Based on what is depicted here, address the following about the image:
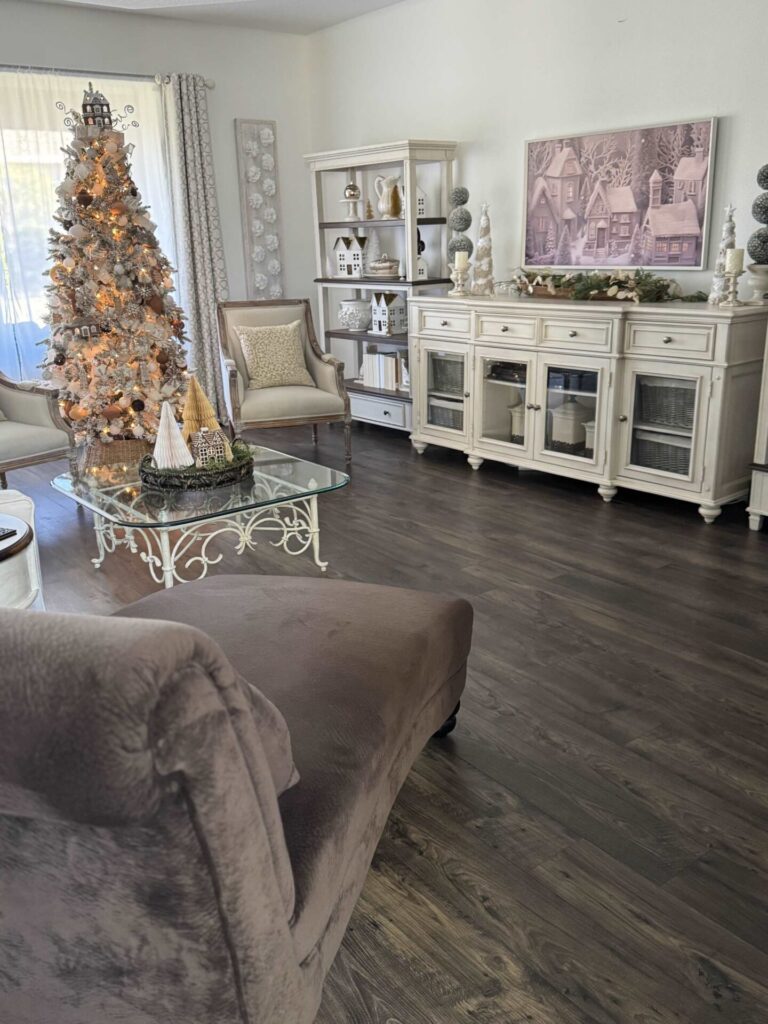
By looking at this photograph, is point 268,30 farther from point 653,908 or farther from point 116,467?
point 653,908

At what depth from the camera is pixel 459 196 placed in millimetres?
5312

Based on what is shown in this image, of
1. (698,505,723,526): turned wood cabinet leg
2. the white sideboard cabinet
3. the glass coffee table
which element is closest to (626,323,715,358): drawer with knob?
the white sideboard cabinet

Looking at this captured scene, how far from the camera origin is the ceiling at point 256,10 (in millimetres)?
5379

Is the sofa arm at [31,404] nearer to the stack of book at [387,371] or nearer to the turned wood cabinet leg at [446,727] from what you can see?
the stack of book at [387,371]

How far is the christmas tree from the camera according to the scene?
4.36 m

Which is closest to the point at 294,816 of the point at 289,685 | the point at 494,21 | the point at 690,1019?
the point at 289,685

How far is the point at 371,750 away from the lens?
62.4 inches

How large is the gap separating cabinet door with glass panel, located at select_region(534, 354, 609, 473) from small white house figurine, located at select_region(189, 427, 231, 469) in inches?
77.4

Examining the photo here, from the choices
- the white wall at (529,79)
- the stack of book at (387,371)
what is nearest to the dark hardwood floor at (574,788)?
the white wall at (529,79)

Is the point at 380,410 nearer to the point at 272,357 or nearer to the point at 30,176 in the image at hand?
the point at 272,357

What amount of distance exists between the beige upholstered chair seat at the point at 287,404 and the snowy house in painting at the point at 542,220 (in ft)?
4.77

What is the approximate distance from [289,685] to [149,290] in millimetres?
3398

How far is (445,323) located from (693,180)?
4.92ft

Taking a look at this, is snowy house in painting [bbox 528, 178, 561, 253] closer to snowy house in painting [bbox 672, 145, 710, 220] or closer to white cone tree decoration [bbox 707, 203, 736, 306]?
snowy house in painting [bbox 672, 145, 710, 220]
